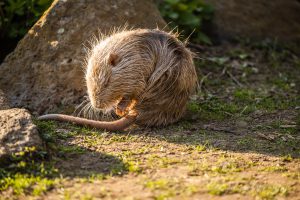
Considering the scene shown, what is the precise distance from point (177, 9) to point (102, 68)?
10.1 feet

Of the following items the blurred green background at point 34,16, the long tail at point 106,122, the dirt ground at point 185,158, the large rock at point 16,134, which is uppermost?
the blurred green background at point 34,16

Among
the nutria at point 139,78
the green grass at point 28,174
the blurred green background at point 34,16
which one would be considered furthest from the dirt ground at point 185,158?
the blurred green background at point 34,16

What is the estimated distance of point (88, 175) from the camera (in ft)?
12.3

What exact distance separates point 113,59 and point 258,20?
4.13 m

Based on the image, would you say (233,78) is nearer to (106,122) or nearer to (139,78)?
(139,78)

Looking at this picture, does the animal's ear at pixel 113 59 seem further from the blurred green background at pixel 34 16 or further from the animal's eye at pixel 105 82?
the blurred green background at pixel 34 16

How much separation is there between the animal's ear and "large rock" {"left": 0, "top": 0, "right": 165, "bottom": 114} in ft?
2.68

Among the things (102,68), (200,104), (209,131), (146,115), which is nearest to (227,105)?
(200,104)

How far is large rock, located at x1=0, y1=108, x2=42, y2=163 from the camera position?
3.86 m

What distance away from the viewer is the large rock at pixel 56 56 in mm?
5359

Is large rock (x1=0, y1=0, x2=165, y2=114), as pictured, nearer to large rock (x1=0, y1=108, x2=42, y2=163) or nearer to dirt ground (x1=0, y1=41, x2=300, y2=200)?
dirt ground (x1=0, y1=41, x2=300, y2=200)

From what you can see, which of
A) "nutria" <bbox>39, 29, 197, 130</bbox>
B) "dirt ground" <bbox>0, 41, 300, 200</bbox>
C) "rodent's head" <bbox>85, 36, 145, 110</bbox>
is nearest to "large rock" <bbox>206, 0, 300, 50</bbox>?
"dirt ground" <bbox>0, 41, 300, 200</bbox>

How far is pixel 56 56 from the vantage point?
214 inches

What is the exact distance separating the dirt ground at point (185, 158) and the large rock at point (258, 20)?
6.73 feet
